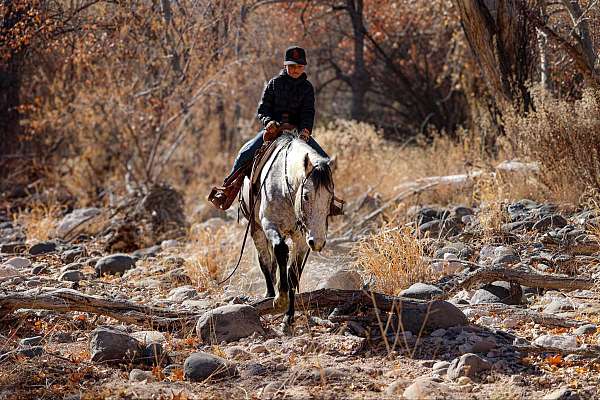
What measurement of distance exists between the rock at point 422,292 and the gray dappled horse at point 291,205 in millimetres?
848

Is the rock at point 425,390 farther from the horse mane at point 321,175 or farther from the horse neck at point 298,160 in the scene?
the horse neck at point 298,160

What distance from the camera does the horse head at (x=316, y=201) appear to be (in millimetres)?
5367

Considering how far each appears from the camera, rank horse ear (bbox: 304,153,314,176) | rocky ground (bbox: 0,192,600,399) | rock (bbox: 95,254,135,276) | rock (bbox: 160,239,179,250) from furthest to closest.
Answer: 1. rock (bbox: 160,239,179,250)
2. rock (bbox: 95,254,135,276)
3. horse ear (bbox: 304,153,314,176)
4. rocky ground (bbox: 0,192,600,399)

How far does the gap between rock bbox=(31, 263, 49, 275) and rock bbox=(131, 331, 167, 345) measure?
309 centimetres

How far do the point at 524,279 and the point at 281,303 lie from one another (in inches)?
77.3

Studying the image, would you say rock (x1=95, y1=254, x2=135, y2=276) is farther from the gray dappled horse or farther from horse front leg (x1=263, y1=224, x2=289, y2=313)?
horse front leg (x1=263, y1=224, x2=289, y2=313)

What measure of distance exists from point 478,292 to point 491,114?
5027 millimetres

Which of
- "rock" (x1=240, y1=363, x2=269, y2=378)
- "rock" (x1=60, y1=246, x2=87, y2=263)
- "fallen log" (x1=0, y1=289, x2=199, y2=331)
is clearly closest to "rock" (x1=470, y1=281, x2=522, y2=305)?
"rock" (x1=240, y1=363, x2=269, y2=378)

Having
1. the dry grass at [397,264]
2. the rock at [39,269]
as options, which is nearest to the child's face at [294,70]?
the dry grass at [397,264]

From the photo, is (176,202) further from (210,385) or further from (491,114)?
(210,385)

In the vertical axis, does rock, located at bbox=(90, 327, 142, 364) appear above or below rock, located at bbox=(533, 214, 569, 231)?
below

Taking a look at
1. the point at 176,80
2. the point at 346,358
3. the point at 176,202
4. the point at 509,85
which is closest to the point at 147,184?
the point at 176,202

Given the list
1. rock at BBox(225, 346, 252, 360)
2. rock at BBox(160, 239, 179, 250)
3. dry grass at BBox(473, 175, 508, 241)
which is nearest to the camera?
rock at BBox(225, 346, 252, 360)

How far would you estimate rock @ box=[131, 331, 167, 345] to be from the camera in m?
5.72
